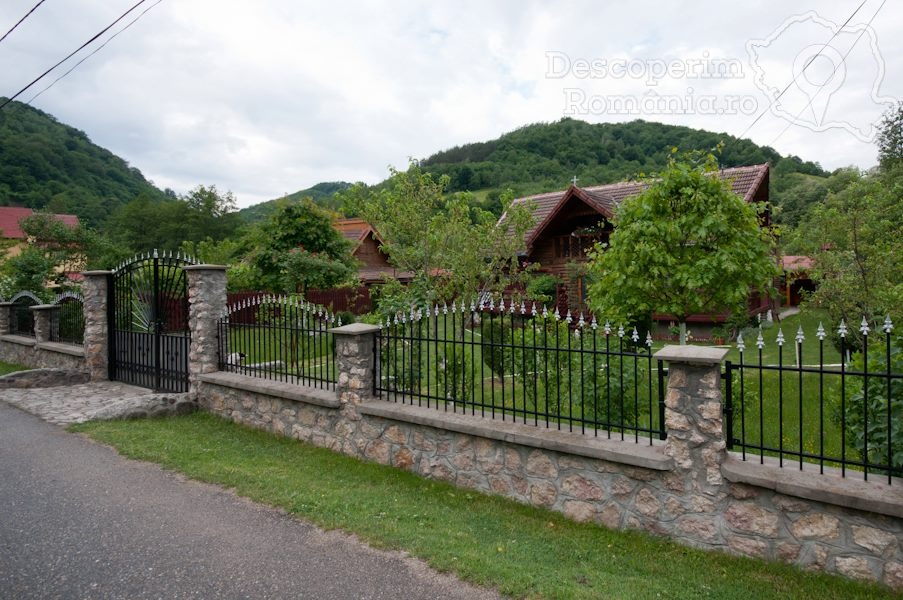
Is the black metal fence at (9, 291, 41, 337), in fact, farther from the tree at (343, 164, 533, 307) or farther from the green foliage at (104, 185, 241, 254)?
the green foliage at (104, 185, 241, 254)

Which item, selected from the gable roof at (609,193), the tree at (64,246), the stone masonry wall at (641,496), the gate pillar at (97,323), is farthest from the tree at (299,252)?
the stone masonry wall at (641,496)

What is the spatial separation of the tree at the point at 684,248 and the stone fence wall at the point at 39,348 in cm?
998

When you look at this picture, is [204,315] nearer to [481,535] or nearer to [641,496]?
[481,535]

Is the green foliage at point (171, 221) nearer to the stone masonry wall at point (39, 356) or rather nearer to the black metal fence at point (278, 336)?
the stone masonry wall at point (39, 356)

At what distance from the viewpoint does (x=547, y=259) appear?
71.6ft

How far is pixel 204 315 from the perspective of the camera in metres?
7.78

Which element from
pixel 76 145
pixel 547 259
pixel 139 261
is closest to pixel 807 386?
pixel 139 261

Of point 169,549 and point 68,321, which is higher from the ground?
point 68,321

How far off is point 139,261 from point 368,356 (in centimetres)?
566

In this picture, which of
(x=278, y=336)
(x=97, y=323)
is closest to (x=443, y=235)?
(x=278, y=336)

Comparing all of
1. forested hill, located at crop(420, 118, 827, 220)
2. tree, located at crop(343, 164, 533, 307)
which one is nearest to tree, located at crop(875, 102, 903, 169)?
forested hill, located at crop(420, 118, 827, 220)

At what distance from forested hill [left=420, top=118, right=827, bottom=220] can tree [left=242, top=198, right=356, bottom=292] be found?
15.4 metres

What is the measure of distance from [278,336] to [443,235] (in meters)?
6.81

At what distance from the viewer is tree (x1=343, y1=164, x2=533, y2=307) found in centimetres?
1300
